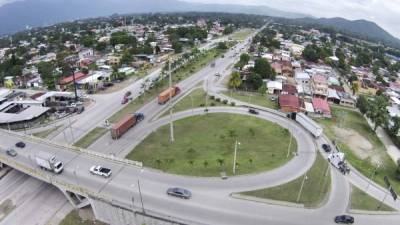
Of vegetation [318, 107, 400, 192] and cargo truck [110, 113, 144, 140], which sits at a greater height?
cargo truck [110, 113, 144, 140]

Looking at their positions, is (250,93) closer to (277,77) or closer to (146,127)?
(277,77)

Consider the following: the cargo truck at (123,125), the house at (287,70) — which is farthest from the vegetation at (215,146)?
the house at (287,70)

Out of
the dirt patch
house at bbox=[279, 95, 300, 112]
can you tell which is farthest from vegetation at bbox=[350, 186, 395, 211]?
house at bbox=[279, 95, 300, 112]

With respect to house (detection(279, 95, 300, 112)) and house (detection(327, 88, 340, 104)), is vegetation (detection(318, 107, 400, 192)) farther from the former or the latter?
house (detection(279, 95, 300, 112))

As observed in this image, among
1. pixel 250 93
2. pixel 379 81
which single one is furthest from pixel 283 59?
pixel 250 93

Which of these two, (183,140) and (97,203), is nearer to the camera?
(97,203)

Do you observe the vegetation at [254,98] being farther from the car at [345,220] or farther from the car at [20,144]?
the car at [20,144]

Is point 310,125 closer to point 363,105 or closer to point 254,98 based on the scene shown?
point 254,98
